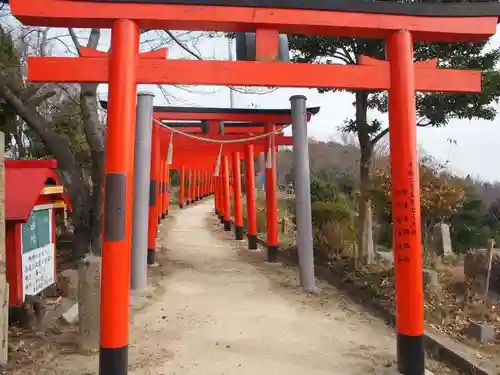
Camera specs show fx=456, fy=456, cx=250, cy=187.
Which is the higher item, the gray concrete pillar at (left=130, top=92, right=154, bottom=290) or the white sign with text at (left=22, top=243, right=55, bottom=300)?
the gray concrete pillar at (left=130, top=92, right=154, bottom=290)

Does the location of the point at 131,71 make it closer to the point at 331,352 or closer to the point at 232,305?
the point at 331,352

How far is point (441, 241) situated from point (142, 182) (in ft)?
18.9

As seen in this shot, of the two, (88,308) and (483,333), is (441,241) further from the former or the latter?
(88,308)

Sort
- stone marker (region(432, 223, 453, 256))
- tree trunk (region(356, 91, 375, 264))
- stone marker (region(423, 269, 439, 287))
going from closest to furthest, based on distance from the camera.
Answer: stone marker (region(423, 269, 439, 287)) < tree trunk (region(356, 91, 375, 264)) < stone marker (region(432, 223, 453, 256))

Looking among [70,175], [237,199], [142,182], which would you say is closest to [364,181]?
[142,182]

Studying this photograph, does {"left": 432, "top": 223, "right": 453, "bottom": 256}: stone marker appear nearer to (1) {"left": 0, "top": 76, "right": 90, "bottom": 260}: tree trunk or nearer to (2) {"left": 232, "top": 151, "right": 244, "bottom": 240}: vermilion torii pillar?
(2) {"left": 232, "top": 151, "right": 244, "bottom": 240}: vermilion torii pillar

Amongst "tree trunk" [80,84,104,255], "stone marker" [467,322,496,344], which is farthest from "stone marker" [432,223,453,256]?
"tree trunk" [80,84,104,255]

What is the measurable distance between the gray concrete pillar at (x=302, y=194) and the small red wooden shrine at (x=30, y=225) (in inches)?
149

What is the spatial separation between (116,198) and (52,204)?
391cm

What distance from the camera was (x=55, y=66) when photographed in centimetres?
387

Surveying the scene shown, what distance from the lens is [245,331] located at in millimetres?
5363

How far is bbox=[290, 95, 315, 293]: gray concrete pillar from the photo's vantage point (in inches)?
291

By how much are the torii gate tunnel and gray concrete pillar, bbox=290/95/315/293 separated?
3253 millimetres

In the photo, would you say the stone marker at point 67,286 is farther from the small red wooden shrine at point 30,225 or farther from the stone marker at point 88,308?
the stone marker at point 88,308
